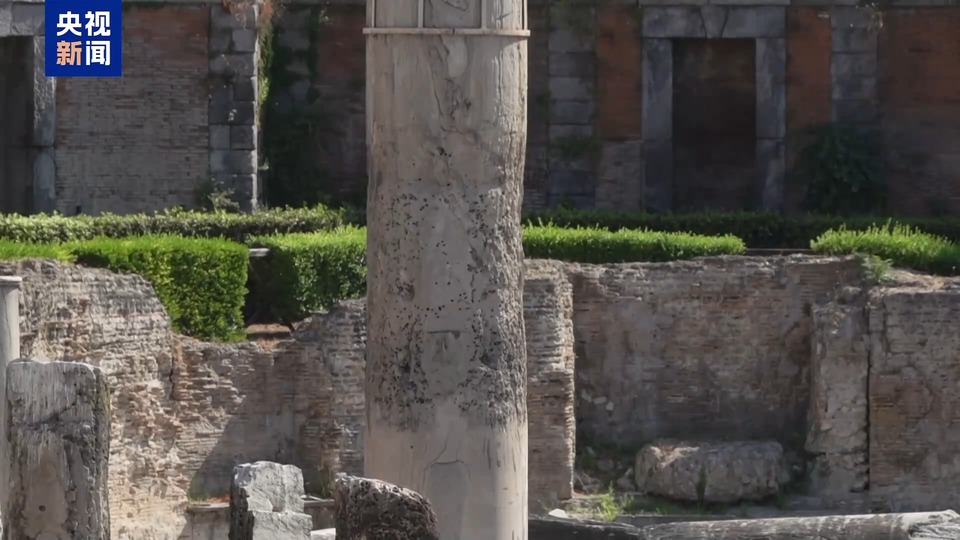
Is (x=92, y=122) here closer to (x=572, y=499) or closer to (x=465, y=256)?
(x=572, y=499)

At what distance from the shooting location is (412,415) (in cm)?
901

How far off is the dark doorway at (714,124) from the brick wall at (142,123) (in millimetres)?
4754

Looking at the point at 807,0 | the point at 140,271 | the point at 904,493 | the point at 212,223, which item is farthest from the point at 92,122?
the point at 904,493

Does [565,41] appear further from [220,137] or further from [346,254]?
[346,254]

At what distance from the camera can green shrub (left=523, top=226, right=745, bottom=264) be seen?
18.0 m

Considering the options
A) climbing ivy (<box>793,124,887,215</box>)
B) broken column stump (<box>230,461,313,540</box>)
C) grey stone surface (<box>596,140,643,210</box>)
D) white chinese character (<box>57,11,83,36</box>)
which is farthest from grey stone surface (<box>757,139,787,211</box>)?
broken column stump (<box>230,461,313,540</box>)

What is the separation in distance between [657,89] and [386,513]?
13964 millimetres

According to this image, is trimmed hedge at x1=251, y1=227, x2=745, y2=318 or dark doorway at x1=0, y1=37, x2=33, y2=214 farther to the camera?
dark doorway at x1=0, y1=37, x2=33, y2=214

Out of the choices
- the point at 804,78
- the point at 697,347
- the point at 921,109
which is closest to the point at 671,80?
the point at 804,78

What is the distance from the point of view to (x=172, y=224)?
18.4m

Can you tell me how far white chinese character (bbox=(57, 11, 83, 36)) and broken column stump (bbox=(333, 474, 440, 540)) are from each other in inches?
494

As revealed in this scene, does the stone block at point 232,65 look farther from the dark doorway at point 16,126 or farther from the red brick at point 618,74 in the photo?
the red brick at point 618,74

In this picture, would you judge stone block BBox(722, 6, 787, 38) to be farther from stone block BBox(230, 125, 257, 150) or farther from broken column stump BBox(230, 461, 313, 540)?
broken column stump BBox(230, 461, 313, 540)

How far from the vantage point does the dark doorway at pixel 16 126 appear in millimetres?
20906
